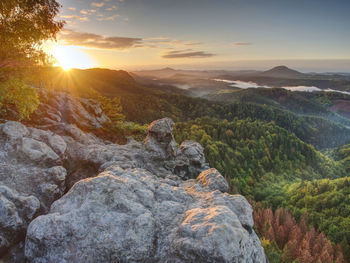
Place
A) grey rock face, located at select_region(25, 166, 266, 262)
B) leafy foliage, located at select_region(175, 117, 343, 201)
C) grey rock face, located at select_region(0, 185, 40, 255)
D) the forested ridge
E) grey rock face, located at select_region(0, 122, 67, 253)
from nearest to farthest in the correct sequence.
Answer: grey rock face, located at select_region(25, 166, 266, 262) < grey rock face, located at select_region(0, 185, 40, 255) < grey rock face, located at select_region(0, 122, 67, 253) < the forested ridge < leafy foliage, located at select_region(175, 117, 343, 201)

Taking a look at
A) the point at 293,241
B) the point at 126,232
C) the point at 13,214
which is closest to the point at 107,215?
the point at 126,232

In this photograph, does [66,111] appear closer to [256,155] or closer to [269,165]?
[256,155]

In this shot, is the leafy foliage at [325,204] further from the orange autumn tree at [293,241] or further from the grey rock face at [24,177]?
the grey rock face at [24,177]

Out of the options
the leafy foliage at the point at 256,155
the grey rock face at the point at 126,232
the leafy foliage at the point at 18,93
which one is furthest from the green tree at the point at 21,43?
the leafy foliage at the point at 256,155

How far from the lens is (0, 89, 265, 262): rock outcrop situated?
249 inches

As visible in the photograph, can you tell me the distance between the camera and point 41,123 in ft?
46.4

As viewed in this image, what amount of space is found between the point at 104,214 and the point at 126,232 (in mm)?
1013

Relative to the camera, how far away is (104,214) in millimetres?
7152

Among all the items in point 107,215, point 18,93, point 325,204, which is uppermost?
point 18,93

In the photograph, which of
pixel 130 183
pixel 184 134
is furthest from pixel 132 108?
pixel 130 183

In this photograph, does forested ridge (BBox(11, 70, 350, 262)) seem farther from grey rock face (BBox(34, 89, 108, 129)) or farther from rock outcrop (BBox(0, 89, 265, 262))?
grey rock face (BBox(34, 89, 108, 129))

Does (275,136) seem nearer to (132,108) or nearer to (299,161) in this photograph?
(299,161)

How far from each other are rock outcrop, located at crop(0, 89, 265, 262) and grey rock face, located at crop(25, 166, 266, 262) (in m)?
0.03

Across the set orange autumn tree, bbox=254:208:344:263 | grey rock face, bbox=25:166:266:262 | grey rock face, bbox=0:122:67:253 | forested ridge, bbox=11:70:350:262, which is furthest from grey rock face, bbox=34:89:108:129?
forested ridge, bbox=11:70:350:262
